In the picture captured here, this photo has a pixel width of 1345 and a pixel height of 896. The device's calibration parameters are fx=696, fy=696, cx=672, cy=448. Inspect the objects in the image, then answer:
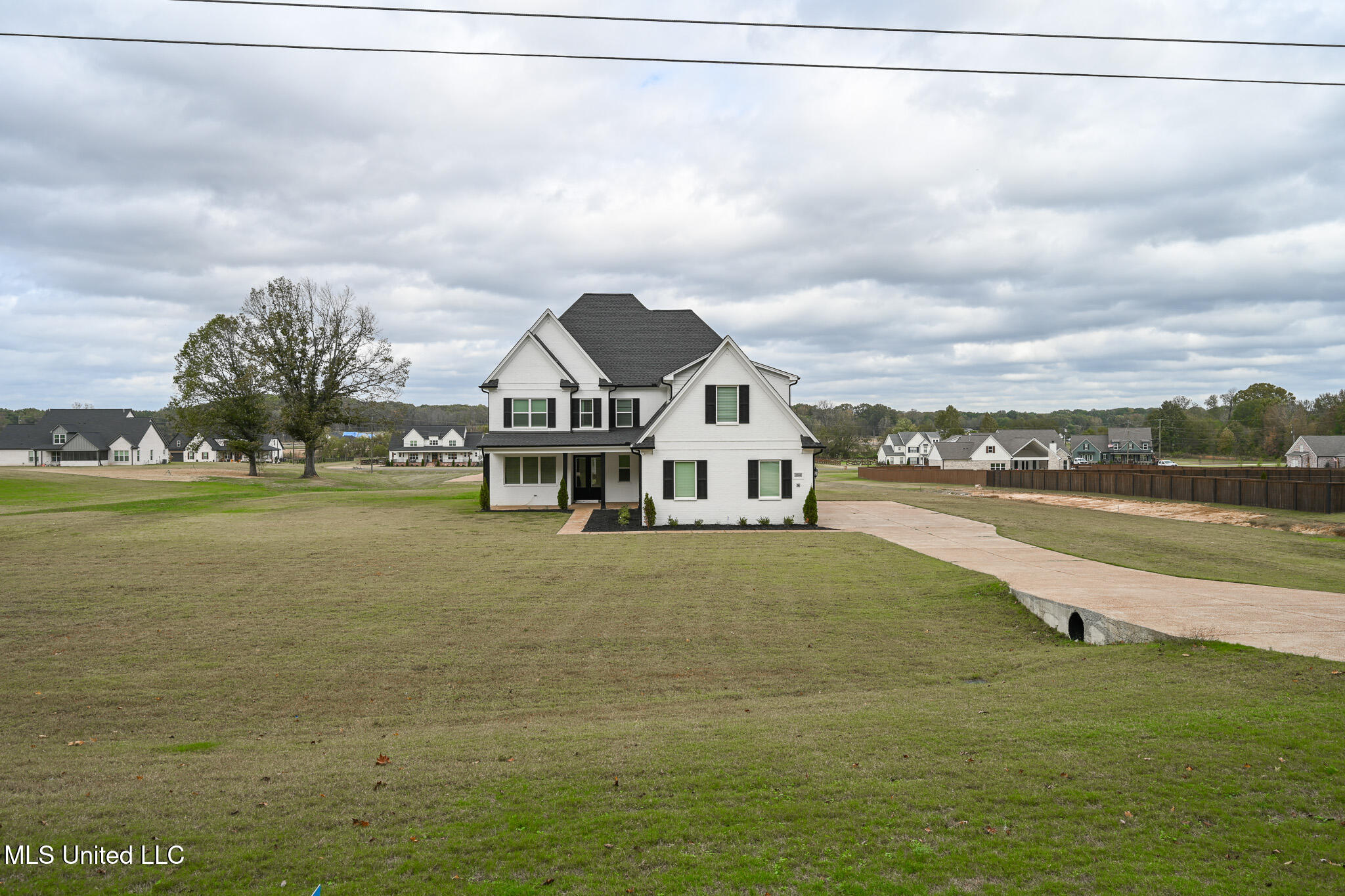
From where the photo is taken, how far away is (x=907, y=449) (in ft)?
410

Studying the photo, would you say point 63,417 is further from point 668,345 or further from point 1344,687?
point 1344,687

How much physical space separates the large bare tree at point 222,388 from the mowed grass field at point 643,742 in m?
42.3

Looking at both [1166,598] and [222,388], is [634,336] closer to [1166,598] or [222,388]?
[1166,598]

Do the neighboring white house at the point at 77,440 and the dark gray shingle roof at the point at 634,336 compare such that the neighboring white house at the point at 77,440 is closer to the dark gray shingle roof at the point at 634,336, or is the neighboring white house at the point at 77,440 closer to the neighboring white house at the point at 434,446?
the neighboring white house at the point at 434,446

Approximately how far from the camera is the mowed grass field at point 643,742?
14.2ft

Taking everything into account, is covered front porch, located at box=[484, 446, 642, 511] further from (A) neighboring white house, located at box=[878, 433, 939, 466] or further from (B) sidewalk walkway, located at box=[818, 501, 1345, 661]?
(A) neighboring white house, located at box=[878, 433, 939, 466]

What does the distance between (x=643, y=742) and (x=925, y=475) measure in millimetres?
60669

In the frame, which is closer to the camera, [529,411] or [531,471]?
[529,411]

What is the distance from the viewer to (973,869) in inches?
166

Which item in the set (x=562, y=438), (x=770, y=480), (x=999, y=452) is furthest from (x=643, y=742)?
(x=999, y=452)

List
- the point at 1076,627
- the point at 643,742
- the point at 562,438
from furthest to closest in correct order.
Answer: the point at 562,438, the point at 1076,627, the point at 643,742

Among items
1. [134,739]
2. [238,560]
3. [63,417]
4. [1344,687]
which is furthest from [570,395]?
[63,417]

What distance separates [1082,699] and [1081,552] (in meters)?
13.7

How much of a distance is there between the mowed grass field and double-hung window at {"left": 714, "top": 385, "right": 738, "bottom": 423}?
11967mm
